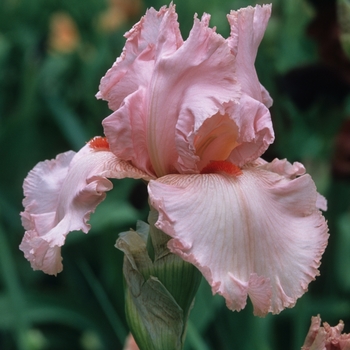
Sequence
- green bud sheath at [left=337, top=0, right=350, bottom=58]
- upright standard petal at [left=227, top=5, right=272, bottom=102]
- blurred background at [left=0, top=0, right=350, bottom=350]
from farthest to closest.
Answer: blurred background at [left=0, top=0, right=350, bottom=350] < green bud sheath at [left=337, top=0, right=350, bottom=58] < upright standard petal at [left=227, top=5, right=272, bottom=102]

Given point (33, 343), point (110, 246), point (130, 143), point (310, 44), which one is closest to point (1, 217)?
point (110, 246)

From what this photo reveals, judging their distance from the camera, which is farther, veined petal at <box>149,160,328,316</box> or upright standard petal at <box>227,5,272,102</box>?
upright standard petal at <box>227,5,272,102</box>

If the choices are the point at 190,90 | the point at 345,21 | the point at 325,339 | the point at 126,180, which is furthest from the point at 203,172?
the point at 126,180

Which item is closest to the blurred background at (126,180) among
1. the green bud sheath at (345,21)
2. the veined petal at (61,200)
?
the green bud sheath at (345,21)

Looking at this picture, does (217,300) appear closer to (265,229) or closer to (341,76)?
(341,76)

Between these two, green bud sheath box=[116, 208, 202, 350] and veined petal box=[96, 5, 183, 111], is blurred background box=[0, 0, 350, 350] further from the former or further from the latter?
veined petal box=[96, 5, 183, 111]

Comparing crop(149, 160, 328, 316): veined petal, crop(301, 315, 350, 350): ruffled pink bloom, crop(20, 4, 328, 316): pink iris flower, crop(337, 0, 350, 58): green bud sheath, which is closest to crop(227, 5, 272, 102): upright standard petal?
crop(20, 4, 328, 316): pink iris flower

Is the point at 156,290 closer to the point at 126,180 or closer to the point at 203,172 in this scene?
the point at 203,172

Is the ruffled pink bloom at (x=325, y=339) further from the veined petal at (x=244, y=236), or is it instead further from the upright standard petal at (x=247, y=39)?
the upright standard petal at (x=247, y=39)
